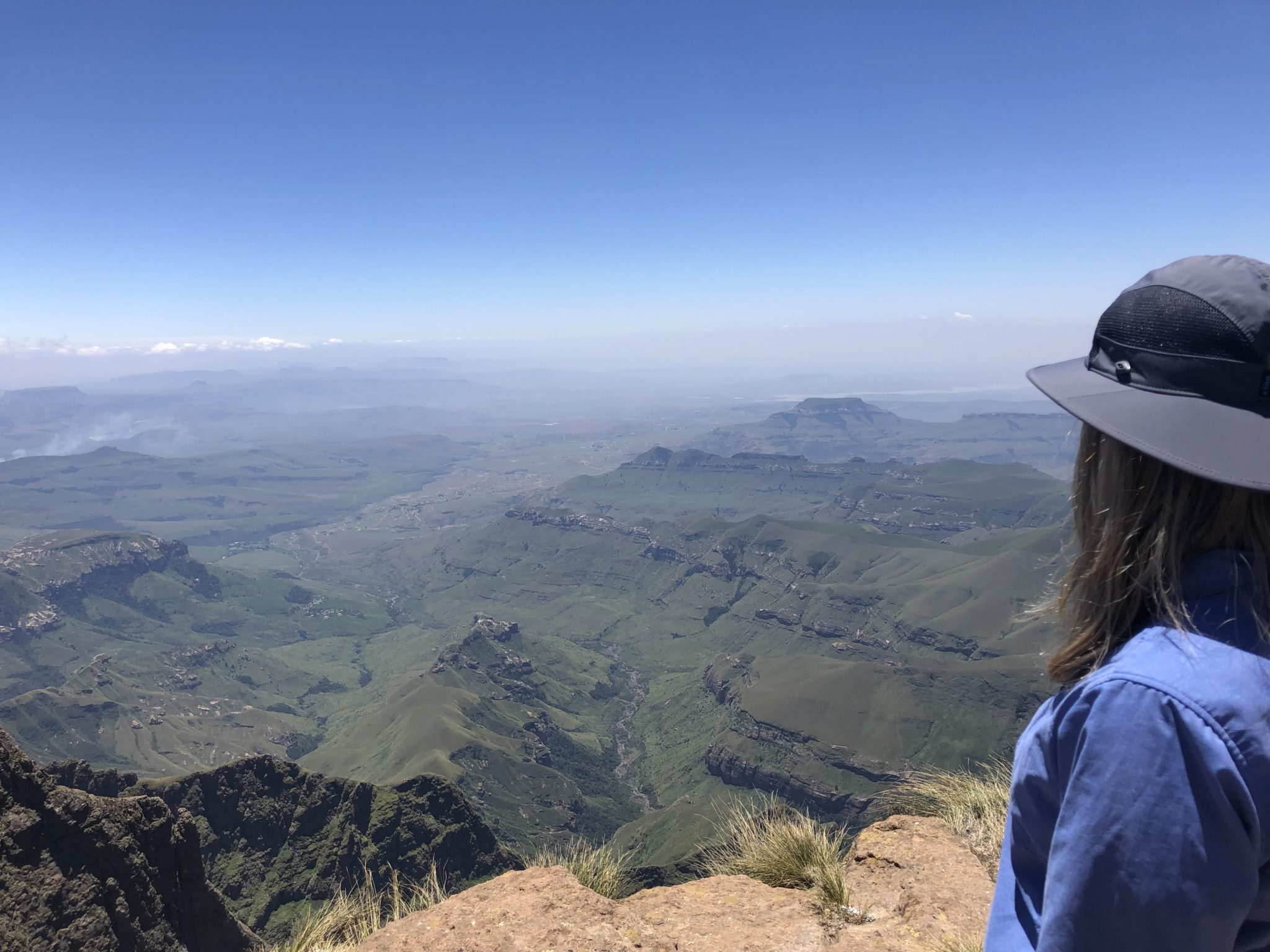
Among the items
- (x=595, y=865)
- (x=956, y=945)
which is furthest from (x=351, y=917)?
(x=956, y=945)

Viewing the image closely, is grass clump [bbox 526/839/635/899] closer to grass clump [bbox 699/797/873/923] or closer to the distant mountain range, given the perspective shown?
grass clump [bbox 699/797/873/923]

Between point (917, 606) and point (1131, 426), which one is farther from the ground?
point (1131, 426)

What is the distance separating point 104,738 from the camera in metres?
124

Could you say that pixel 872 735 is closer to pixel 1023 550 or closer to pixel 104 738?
pixel 1023 550

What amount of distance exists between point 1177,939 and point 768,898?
219 inches

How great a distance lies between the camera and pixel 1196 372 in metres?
1.80

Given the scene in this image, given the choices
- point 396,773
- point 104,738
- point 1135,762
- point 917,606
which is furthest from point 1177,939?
point 917,606

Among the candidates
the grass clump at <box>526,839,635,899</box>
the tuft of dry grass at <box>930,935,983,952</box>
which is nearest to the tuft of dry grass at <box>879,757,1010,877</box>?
the tuft of dry grass at <box>930,935,983,952</box>

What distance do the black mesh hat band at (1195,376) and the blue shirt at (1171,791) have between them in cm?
43

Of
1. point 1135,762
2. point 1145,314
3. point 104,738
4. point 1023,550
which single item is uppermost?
point 1145,314

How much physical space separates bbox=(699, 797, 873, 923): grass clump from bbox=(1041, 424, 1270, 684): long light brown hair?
4818 mm

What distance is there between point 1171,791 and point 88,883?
9.19 metres

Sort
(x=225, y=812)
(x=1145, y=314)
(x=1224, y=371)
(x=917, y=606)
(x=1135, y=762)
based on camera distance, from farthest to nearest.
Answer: (x=917, y=606)
(x=225, y=812)
(x=1145, y=314)
(x=1224, y=371)
(x=1135, y=762)

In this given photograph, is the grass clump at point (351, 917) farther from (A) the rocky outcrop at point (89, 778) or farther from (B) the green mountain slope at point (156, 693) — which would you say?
(B) the green mountain slope at point (156, 693)
